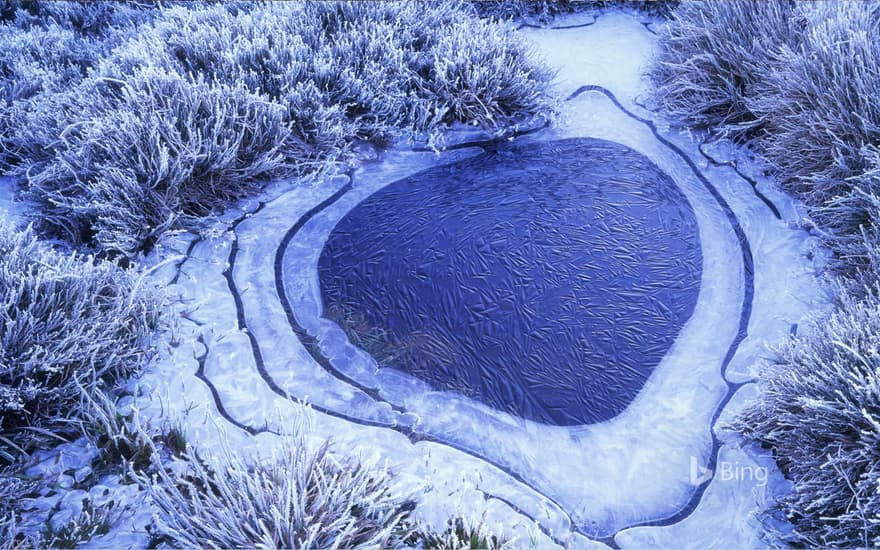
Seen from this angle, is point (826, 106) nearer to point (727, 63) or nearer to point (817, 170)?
point (817, 170)

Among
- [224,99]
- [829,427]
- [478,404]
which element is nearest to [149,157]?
[224,99]

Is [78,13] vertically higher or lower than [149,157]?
higher

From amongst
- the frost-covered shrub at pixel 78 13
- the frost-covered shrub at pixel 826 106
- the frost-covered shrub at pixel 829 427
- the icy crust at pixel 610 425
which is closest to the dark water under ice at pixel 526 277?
the icy crust at pixel 610 425

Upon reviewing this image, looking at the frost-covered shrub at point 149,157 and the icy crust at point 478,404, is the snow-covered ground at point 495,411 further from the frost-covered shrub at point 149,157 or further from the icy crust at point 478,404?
the frost-covered shrub at point 149,157

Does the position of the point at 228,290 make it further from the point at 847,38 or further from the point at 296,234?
the point at 847,38

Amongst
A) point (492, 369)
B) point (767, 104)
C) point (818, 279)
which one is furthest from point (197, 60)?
point (818, 279)

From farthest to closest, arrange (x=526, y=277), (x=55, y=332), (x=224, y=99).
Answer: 1. (x=224, y=99)
2. (x=526, y=277)
3. (x=55, y=332)
